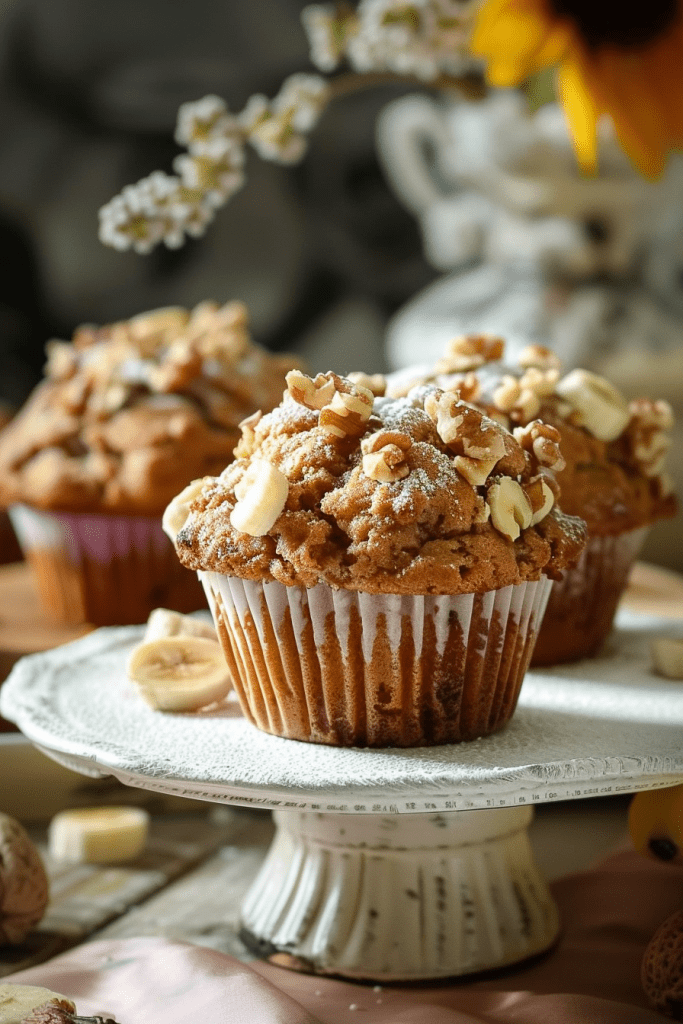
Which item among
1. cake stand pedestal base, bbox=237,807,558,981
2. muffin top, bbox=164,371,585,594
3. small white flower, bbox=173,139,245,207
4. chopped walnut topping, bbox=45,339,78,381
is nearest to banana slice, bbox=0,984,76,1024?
cake stand pedestal base, bbox=237,807,558,981

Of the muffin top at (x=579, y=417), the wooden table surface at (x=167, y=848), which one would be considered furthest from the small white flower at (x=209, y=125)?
the wooden table surface at (x=167, y=848)

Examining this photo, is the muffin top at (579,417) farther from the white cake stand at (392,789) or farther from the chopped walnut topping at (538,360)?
the white cake stand at (392,789)

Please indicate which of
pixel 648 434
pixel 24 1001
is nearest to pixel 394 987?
pixel 24 1001

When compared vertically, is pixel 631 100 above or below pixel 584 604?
above

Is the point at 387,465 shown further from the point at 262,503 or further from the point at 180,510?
the point at 180,510

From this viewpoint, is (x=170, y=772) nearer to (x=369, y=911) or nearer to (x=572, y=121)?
(x=369, y=911)

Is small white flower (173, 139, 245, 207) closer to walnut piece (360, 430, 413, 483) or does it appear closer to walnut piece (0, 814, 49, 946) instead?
walnut piece (360, 430, 413, 483)
